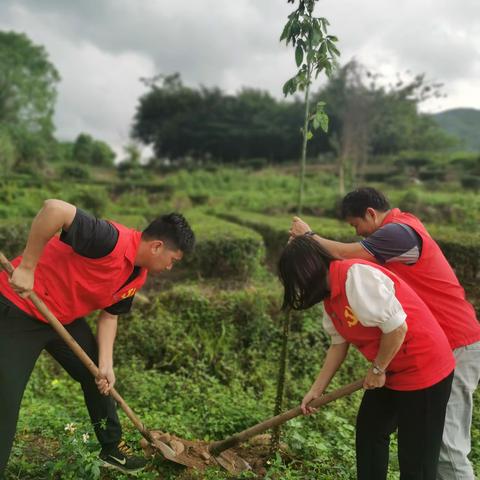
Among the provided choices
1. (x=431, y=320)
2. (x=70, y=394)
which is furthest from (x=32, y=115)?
(x=431, y=320)

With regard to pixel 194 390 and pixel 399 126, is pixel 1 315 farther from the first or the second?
pixel 399 126

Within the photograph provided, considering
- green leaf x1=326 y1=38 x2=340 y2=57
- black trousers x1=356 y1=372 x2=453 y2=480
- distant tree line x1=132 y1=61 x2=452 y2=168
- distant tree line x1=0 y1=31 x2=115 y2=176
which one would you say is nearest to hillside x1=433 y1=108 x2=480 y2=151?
distant tree line x1=132 y1=61 x2=452 y2=168

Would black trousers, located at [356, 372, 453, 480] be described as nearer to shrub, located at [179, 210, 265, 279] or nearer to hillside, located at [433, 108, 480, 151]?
shrub, located at [179, 210, 265, 279]

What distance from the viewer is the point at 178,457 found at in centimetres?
290

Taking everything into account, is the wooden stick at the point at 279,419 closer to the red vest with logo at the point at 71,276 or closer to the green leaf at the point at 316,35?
the red vest with logo at the point at 71,276

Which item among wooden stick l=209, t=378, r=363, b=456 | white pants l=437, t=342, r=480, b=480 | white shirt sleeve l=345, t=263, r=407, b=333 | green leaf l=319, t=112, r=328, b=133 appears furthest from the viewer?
green leaf l=319, t=112, r=328, b=133

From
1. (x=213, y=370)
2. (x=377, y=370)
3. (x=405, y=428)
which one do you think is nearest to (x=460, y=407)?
(x=405, y=428)

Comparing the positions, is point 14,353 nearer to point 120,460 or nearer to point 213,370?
point 120,460

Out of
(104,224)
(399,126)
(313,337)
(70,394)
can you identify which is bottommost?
(70,394)

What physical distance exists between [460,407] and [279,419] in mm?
938

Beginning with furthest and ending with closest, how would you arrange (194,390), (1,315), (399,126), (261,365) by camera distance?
(399,126) < (261,365) < (194,390) < (1,315)

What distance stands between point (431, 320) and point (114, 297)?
63.0 inches

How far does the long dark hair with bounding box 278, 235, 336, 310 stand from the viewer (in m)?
2.10

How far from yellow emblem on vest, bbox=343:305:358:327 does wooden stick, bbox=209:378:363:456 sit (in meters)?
0.34
